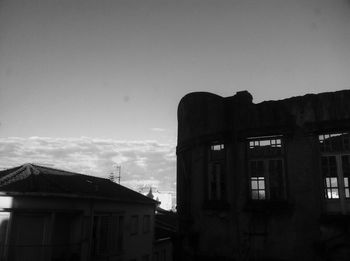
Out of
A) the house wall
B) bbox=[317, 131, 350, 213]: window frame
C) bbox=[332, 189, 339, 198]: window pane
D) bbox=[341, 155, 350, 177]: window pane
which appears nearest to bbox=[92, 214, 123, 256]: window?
the house wall

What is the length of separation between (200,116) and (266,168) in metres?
3.32

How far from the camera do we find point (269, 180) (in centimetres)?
969

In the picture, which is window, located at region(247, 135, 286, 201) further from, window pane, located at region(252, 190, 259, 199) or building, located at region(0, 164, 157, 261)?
building, located at region(0, 164, 157, 261)

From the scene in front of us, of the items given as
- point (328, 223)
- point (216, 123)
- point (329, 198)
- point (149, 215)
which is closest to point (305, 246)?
point (328, 223)

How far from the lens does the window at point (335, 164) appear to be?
8781mm

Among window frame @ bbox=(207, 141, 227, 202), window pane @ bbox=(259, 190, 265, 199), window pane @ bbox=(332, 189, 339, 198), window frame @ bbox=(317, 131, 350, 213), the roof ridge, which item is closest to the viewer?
window frame @ bbox=(317, 131, 350, 213)

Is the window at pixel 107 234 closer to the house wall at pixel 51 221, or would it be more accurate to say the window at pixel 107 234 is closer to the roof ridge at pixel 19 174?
the house wall at pixel 51 221

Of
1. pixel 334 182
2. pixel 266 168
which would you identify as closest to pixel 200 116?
pixel 266 168

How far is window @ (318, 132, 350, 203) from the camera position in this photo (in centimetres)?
878

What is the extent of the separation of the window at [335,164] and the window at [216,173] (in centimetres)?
322

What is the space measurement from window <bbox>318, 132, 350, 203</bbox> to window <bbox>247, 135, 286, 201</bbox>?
4.02 feet

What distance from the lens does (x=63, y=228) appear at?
1491 cm

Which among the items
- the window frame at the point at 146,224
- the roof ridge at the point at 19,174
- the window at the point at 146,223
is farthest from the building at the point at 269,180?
the window at the point at 146,223

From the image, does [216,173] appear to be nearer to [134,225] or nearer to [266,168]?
[266,168]
